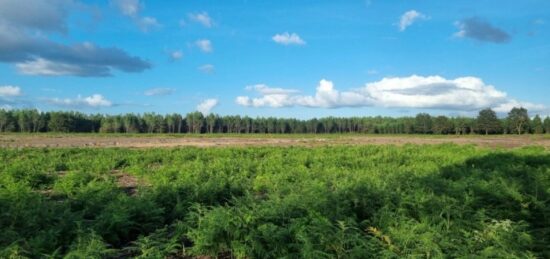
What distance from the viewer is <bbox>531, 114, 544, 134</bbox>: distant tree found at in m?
126

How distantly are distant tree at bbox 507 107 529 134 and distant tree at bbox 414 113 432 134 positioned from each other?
27.3 meters

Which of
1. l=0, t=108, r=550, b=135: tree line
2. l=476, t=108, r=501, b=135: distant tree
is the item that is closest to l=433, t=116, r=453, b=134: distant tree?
l=0, t=108, r=550, b=135: tree line

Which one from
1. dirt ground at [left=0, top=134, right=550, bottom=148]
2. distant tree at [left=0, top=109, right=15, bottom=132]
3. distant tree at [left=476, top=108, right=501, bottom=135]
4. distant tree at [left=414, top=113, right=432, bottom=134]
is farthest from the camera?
distant tree at [left=414, top=113, right=432, bottom=134]

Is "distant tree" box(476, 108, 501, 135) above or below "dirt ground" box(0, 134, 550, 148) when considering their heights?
above

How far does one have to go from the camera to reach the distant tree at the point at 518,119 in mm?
124750

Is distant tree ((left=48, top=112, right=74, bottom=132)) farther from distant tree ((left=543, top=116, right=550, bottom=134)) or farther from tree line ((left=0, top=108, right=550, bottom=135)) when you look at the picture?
distant tree ((left=543, top=116, right=550, bottom=134))

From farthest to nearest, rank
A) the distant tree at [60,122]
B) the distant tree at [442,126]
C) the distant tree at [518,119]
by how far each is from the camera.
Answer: the distant tree at [442,126] < the distant tree at [518,119] < the distant tree at [60,122]

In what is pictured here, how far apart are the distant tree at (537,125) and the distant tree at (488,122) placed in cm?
1008

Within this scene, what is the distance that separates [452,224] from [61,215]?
7.05 meters

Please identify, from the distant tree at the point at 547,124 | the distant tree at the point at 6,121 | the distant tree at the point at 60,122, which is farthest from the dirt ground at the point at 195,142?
the distant tree at the point at 547,124

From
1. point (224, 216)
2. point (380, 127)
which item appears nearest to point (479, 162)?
point (224, 216)

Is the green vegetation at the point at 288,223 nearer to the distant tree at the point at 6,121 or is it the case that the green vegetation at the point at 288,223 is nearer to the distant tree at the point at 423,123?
the distant tree at the point at 6,121

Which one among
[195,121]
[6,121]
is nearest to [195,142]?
[6,121]

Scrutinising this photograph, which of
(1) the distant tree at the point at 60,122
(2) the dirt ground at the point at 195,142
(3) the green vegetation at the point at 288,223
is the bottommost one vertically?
(2) the dirt ground at the point at 195,142
